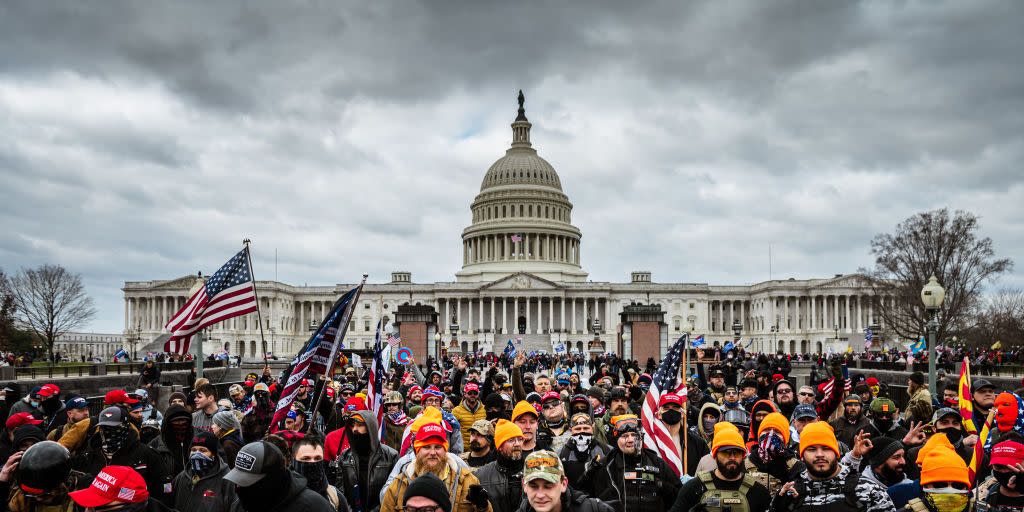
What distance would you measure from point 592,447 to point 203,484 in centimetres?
348

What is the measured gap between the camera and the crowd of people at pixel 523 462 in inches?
209

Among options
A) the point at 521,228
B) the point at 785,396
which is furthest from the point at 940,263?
the point at 521,228

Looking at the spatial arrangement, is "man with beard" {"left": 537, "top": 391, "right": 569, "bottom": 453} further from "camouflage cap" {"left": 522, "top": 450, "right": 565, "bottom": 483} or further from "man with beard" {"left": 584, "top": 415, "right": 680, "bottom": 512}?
"camouflage cap" {"left": 522, "top": 450, "right": 565, "bottom": 483}

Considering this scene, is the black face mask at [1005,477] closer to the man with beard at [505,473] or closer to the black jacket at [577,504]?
the black jacket at [577,504]

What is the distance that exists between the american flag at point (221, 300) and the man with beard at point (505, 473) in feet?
33.4

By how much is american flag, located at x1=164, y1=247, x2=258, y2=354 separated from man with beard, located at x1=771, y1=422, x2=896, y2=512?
472 inches

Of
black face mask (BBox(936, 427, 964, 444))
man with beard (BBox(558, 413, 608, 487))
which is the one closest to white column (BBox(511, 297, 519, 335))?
black face mask (BBox(936, 427, 964, 444))

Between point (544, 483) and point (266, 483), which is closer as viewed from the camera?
point (266, 483)

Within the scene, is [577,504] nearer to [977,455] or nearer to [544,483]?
[544,483]

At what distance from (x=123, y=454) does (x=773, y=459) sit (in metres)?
5.73

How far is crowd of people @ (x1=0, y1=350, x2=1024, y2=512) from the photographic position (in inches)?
209

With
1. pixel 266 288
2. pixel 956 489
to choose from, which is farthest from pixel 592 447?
pixel 266 288

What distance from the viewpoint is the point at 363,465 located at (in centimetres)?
859

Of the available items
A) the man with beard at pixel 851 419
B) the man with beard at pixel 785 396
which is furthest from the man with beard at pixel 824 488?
the man with beard at pixel 785 396
